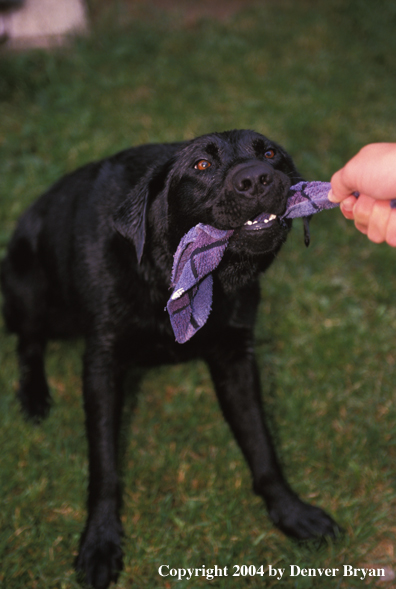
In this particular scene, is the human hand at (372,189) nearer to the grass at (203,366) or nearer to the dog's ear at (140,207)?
the dog's ear at (140,207)

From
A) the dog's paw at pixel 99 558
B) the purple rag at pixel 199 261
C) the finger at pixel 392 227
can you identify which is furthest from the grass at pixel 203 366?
the finger at pixel 392 227

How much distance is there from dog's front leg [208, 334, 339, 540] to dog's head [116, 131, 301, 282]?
59 centimetres

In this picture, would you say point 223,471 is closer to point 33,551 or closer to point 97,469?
point 97,469

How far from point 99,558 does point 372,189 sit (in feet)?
5.43

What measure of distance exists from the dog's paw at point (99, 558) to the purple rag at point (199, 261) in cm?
89

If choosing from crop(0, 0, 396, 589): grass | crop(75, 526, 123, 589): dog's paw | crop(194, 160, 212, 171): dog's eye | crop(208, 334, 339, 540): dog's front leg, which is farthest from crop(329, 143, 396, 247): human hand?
crop(75, 526, 123, 589): dog's paw

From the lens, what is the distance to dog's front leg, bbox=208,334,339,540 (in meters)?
2.18

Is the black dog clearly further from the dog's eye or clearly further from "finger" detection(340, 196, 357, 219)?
"finger" detection(340, 196, 357, 219)

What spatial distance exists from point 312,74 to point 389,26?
164 centimetres

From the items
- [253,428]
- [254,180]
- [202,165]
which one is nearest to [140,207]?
[202,165]

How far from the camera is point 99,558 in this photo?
79.0 inches

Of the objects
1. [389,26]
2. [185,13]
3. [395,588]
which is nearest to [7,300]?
[395,588]

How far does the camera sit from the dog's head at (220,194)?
171 centimetres

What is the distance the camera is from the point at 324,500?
7.50ft
